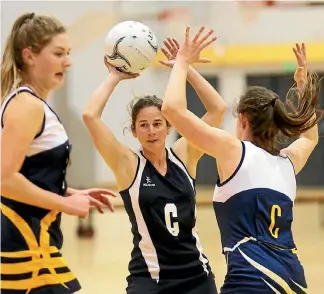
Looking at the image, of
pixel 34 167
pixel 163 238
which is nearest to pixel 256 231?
pixel 163 238

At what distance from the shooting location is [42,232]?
226cm

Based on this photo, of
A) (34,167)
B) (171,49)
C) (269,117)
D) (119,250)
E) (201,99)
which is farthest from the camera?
(119,250)

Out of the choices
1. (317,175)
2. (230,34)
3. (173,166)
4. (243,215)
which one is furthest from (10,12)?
(243,215)

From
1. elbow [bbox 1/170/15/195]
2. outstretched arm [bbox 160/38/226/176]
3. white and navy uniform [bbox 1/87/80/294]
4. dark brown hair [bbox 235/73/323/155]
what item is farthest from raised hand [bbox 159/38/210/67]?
elbow [bbox 1/170/15/195]

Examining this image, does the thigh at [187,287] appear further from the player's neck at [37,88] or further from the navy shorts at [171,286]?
the player's neck at [37,88]

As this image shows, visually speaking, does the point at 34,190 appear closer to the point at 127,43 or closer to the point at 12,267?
the point at 12,267

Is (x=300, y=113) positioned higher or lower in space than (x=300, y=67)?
lower

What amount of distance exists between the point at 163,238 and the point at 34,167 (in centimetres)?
93

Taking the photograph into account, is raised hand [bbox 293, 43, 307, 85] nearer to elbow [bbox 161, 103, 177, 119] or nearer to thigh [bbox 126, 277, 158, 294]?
elbow [bbox 161, 103, 177, 119]

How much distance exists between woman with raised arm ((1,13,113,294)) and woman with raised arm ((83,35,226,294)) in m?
0.64

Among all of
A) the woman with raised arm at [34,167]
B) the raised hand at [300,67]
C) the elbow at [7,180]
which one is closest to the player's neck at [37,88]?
the woman with raised arm at [34,167]

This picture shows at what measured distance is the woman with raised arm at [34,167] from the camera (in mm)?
2123

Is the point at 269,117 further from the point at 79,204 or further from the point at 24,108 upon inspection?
the point at 24,108

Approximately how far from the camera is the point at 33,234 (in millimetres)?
2240
